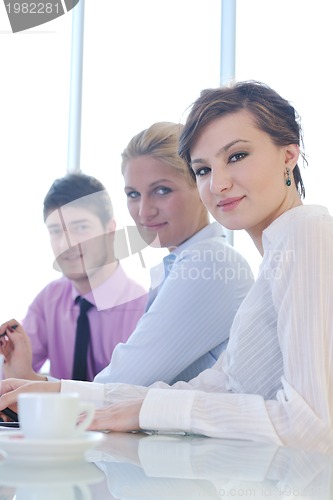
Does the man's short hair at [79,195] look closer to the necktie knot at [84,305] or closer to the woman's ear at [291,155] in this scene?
the necktie knot at [84,305]

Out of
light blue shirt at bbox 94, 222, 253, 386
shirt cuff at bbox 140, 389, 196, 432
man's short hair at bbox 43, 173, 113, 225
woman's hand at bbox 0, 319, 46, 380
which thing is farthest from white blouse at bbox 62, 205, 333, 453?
man's short hair at bbox 43, 173, 113, 225

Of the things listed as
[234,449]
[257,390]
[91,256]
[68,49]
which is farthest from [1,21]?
[234,449]

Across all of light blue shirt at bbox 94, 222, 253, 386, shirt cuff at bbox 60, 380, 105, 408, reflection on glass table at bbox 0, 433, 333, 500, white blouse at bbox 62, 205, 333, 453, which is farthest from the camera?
light blue shirt at bbox 94, 222, 253, 386

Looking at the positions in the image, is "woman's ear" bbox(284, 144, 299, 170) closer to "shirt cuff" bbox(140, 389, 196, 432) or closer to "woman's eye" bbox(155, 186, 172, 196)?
"shirt cuff" bbox(140, 389, 196, 432)

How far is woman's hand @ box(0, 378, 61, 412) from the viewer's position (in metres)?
1.27

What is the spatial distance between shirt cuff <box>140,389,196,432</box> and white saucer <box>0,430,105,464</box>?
0.47m

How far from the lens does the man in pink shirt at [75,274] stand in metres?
2.72

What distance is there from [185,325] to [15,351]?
2.30ft

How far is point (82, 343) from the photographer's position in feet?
8.35

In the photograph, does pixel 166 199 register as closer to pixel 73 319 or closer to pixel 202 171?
pixel 202 171

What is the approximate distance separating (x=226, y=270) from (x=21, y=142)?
2.06m

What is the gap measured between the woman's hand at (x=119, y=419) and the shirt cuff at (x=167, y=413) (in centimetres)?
A: 2

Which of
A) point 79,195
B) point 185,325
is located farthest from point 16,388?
point 79,195

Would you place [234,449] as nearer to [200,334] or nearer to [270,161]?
[270,161]
